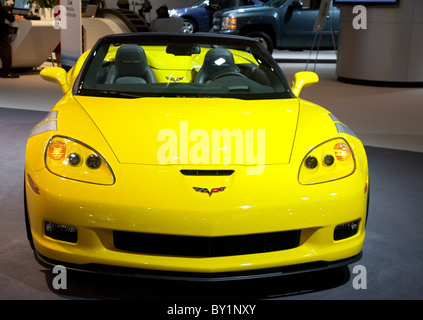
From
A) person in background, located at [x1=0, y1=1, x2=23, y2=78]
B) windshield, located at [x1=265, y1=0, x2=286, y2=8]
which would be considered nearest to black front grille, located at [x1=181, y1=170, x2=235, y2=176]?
person in background, located at [x1=0, y1=1, x2=23, y2=78]

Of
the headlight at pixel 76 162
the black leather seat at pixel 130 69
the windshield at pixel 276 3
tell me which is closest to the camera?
the headlight at pixel 76 162

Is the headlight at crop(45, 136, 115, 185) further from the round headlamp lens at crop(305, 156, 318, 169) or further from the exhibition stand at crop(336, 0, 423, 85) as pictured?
the exhibition stand at crop(336, 0, 423, 85)

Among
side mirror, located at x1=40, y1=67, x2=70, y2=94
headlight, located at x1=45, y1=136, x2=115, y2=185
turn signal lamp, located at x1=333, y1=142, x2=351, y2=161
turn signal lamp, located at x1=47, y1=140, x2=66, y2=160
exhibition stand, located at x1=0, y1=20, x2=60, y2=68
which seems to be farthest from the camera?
exhibition stand, located at x1=0, y1=20, x2=60, y2=68

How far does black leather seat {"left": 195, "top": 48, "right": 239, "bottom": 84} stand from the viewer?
13.6 ft

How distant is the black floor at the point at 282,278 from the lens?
2.83 metres

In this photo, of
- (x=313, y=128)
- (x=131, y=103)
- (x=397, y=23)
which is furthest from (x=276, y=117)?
(x=397, y=23)

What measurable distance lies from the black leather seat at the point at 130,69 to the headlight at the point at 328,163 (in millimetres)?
1512

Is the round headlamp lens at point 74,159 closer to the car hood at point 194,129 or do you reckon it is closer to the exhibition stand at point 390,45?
the car hood at point 194,129

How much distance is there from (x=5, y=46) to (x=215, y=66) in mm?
9023

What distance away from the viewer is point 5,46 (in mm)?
12055

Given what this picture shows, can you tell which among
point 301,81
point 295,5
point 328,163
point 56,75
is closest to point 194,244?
point 328,163

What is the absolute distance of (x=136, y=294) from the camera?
2.83m

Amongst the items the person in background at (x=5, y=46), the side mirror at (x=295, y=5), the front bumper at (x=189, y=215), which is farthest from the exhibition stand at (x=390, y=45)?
the front bumper at (x=189, y=215)
